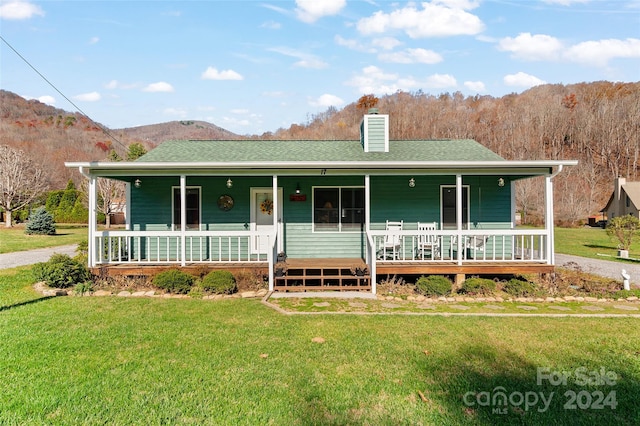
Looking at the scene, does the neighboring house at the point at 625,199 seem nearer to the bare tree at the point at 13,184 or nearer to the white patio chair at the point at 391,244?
the white patio chair at the point at 391,244

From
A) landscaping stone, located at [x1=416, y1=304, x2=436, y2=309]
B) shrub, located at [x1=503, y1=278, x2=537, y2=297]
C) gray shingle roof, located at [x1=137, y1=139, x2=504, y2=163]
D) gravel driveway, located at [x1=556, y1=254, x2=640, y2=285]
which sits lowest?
landscaping stone, located at [x1=416, y1=304, x2=436, y2=309]

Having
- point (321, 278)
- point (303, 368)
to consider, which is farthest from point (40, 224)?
point (303, 368)

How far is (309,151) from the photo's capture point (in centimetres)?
1036

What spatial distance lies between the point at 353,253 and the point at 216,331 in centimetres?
519

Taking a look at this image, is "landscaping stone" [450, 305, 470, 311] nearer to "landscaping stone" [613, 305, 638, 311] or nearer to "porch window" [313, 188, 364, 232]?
"landscaping stone" [613, 305, 638, 311]

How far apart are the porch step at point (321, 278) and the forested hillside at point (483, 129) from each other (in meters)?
35.1

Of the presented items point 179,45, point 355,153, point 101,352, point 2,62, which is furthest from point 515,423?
point 179,45

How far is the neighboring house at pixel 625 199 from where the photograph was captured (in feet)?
101

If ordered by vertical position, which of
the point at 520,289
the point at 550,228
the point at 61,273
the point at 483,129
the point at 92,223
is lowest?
the point at 520,289

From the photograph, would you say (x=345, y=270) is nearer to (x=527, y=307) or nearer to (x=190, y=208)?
(x=527, y=307)

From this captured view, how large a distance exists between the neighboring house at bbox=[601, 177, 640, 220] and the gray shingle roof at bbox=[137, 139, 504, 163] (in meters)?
29.8

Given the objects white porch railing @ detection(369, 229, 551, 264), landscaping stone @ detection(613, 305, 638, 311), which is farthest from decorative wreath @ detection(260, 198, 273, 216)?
landscaping stone @ detection(613, 305, 638, 311)

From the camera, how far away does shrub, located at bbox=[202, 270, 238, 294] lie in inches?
279

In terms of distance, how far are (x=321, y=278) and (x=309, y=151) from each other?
13.9 ft
